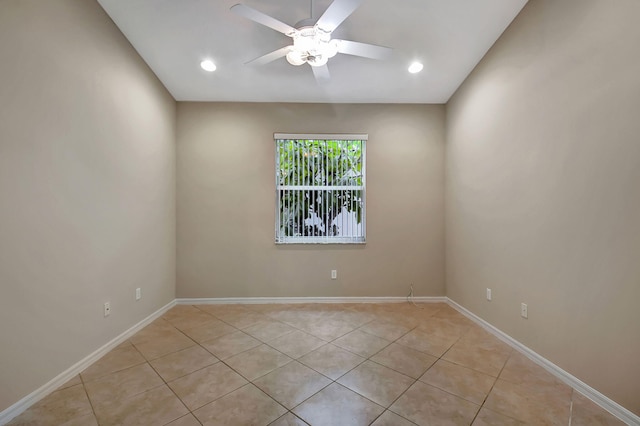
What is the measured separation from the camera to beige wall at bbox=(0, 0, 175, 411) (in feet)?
4.91

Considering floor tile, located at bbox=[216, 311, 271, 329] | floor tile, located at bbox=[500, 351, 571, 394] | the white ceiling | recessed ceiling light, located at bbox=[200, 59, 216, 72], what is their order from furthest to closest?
floor tile, located at bbox=[216, 311, 271, 329]
recessed ceiling light, located at bbox=[200, 59, 216, 72]
the white ceiling
floor tile, located at bbox=[500, 351, 571, 394]

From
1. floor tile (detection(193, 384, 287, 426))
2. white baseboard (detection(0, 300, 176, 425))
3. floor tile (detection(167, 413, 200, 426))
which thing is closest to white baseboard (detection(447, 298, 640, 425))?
floor tile (detection(193, 384, 287, 426))

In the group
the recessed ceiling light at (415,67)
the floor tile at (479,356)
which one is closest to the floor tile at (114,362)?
the floor tile at (479,356)

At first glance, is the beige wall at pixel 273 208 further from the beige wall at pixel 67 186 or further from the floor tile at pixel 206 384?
the floor tile at pixel 206 384

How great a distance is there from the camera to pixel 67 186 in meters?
1.84

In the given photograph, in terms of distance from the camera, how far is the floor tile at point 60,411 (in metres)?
1.45

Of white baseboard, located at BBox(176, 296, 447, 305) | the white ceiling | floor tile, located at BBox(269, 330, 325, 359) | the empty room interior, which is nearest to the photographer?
the empty room interior

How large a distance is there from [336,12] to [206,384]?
2580 millimetres

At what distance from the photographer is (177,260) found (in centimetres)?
340

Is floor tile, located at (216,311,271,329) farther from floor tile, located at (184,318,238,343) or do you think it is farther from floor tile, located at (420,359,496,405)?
floor tile, located at (420,359,496,405)

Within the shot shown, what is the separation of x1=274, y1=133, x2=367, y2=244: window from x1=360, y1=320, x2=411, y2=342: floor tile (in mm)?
1114

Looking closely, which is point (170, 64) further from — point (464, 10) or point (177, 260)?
point (464, 10)

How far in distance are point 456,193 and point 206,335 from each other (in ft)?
10.7

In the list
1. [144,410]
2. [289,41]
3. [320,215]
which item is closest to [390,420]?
[144,410]
